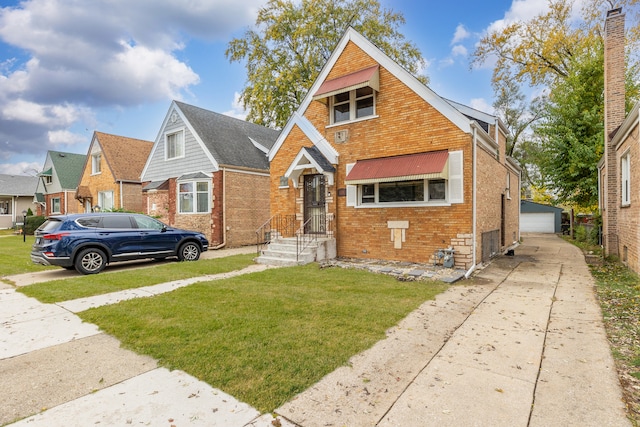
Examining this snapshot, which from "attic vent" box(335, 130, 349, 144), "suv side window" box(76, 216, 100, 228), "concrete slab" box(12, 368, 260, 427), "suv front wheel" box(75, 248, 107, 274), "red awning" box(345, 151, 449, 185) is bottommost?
"concrete slab" box(12, 368, 260, 427)

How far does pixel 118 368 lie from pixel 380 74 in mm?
10720

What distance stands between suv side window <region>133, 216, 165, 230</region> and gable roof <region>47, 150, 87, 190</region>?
22.6 meters

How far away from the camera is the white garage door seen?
30136 mm

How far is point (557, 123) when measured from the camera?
742 inches

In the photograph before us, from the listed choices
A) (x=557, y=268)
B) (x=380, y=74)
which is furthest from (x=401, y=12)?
(x=557, y=268)

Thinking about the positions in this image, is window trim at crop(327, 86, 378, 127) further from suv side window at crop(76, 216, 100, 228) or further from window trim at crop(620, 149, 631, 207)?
suv side window at crop(76, 216, 100, 228)

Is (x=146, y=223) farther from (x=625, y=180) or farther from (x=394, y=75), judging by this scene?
(x=625, y=180)

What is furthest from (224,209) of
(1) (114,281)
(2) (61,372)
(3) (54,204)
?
(3) (54,204)

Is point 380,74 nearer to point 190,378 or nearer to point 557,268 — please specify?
point 557,268

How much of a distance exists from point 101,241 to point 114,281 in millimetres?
2542

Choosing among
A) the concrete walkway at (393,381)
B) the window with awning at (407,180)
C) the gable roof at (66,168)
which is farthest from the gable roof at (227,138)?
the gable roof at (66,168)

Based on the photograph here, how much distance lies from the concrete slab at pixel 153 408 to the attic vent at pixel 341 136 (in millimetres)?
9718

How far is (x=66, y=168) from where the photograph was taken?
30125mm

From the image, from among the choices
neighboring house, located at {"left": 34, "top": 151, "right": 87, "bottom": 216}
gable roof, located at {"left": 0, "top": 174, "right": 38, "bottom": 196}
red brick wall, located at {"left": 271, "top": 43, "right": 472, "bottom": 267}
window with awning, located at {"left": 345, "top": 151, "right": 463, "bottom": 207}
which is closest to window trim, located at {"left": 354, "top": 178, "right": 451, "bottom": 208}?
window with awning, located at {"left": 345, "top": 151, "right": 463, "bottom": 207}
